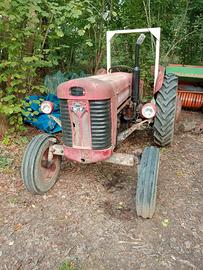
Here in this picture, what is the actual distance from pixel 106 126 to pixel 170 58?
6.02m

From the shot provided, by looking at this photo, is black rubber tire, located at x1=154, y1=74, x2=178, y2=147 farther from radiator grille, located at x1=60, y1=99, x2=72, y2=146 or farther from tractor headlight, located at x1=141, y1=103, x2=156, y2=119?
radiator grille, located at x1=60, y1=99, x2=72, y2=146

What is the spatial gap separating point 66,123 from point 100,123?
0.36 meters

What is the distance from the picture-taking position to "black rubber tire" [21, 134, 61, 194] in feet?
8.68

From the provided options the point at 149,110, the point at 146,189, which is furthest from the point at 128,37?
the point at 146,189

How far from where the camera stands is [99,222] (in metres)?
2.44

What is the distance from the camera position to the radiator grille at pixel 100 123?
2.36 m

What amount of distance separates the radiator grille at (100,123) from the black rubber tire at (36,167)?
618 millimetres

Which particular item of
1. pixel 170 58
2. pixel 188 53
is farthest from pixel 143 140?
pixel 188 53

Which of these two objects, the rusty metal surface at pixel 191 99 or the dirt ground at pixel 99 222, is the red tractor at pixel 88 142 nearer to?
the dirt ground at pixel 99 222

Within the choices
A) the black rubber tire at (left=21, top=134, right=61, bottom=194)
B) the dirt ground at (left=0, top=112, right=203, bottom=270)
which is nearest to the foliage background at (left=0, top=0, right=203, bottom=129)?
the black rubber tire at (left=21, top=134, right=61, bottom=194)

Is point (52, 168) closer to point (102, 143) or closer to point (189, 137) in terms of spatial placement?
point (102, 143)

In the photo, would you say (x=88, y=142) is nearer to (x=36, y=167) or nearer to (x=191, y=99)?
(x=36, y=167)

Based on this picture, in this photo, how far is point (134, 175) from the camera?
3.24 meters

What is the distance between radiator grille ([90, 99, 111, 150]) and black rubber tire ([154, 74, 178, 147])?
125 centimetres
